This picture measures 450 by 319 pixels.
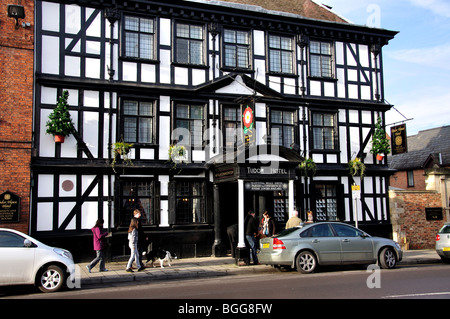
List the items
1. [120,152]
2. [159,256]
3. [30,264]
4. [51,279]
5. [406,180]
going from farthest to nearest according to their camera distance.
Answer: [406,180], [120,152], [159,256], [51,279], [30,264]

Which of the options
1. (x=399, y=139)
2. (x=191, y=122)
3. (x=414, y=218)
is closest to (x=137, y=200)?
(x=191, y=122)

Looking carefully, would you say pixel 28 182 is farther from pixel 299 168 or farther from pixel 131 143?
pixel 299 168

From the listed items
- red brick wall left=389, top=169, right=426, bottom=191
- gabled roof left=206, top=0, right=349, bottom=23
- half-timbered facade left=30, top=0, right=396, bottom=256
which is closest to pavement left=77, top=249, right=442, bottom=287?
half-timbered facade left=30, top=0, right=396, bottom=256

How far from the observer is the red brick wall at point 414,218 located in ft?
66.9

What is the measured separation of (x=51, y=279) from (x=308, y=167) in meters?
11.7

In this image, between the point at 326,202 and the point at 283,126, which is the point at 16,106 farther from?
the point at 326,202

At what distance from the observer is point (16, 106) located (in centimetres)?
1492

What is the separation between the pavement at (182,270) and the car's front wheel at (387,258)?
1969 mm

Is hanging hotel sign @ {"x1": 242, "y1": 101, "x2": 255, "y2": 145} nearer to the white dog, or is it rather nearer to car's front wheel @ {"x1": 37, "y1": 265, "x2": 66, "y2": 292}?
the white dog

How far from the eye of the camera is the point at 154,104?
17062 millimetres

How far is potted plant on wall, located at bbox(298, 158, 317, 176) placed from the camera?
61.6 ft

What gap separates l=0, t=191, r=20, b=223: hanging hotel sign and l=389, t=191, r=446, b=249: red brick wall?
633 inches

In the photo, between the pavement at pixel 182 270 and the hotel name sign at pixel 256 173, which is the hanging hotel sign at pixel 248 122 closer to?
the hotel name sign at pixel 256 173

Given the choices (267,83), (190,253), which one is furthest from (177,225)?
(267,83)
